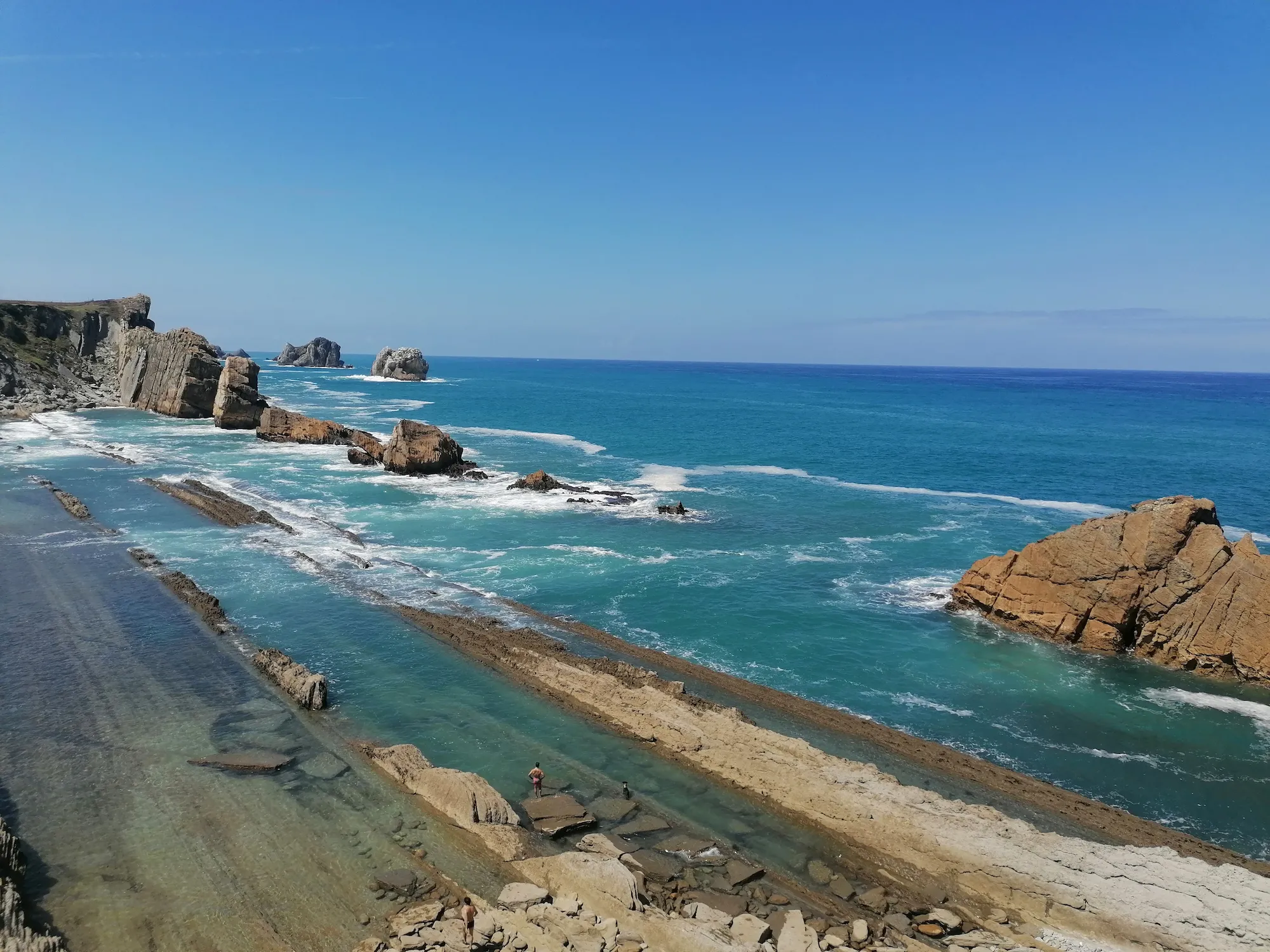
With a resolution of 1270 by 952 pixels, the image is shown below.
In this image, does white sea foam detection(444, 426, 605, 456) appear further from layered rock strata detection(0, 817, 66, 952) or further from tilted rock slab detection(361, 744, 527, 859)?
layered rock strata detection(0, 817, 66, 952)

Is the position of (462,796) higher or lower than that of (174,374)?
lower

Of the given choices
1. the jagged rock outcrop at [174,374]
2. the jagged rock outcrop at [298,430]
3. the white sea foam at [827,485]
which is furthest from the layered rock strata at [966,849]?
the jagged rock outcrop at [174,374]

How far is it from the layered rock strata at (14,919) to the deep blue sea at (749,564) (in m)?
9.10

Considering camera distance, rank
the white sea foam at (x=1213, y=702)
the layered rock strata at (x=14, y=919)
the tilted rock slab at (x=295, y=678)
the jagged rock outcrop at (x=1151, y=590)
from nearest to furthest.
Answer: the layered rock strata at (x=14, y=919) → the tilted rock slab at (x=295, y=678) → the white sea foam at (x=1213, y=702) → the jagged rock outcrop at (x=1151, y=590)

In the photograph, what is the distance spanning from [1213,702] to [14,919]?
115 ft

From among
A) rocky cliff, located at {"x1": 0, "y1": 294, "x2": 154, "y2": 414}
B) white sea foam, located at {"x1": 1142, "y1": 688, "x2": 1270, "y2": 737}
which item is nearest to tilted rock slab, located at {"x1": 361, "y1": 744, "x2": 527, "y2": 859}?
white sea foam, located at {"x1": 1142, "y1": 688, "x2": 1270, "y2": 737}

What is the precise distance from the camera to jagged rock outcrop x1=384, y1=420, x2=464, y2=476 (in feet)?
205

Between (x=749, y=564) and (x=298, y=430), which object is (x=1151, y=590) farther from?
(x=298, y=430)

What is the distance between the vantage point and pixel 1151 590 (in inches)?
1201

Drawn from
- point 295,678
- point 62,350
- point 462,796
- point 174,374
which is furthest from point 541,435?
point 62,350

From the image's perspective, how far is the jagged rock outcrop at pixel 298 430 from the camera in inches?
3118

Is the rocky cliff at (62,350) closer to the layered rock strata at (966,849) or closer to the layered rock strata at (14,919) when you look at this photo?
the layered rock strata at (14,919)

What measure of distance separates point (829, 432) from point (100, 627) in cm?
8666

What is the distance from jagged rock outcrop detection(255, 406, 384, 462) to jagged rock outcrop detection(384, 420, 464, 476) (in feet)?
51.2
